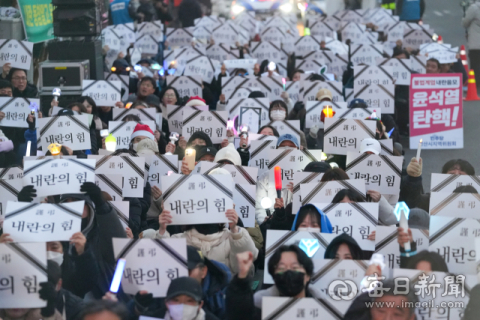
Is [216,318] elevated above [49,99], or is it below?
below

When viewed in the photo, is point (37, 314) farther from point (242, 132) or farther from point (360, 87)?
point (360, 87)

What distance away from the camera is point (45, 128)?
29.4 feet

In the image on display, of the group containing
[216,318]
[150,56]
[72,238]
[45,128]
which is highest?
[150,56]

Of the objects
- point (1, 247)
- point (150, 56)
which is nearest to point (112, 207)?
point (1, 247)

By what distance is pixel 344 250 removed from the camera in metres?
5.52

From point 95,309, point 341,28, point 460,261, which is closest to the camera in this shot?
point 95,309

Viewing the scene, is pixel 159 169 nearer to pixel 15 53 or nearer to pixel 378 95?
pixel 15 53

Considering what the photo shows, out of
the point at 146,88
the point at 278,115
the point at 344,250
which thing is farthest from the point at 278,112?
the point at 344,250

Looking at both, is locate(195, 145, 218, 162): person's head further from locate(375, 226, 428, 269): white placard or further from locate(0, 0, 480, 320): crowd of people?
locate(375, 226, 428, 269): white placard

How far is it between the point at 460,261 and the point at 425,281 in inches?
31.6

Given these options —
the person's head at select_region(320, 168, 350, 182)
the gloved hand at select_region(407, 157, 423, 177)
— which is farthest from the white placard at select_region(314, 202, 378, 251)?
the gloved hand at select_region(407, 157, 423, 177)

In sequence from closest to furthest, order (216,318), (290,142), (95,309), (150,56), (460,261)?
(95,309), (216,318), (460,261), (290,142), (150,56)
